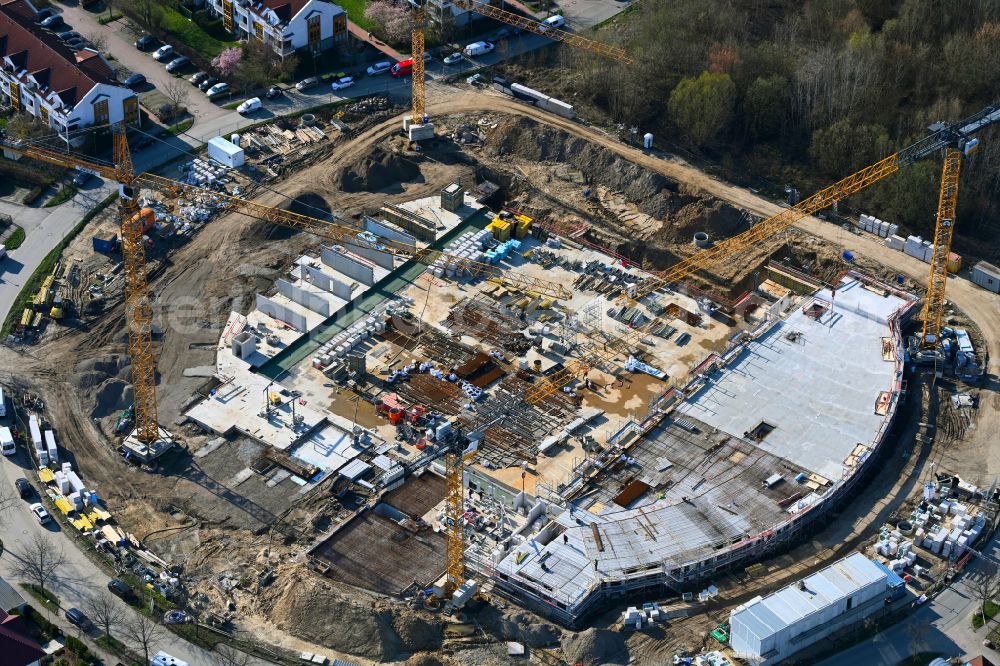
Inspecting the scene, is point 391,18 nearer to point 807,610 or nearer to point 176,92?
point 176,92

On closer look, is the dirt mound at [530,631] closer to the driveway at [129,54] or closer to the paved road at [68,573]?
the paved road at [68,573]

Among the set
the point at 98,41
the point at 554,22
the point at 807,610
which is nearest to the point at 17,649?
the point at 807,610

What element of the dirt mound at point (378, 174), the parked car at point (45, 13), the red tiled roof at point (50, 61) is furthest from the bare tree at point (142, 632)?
the parked car at point (45, 13)

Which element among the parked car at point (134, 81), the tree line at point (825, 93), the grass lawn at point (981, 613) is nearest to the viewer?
the grass lawn at point (981, 613)

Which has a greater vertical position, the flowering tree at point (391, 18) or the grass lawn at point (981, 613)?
the flowering tree at point (391, 18)

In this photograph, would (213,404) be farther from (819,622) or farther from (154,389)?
(819,622)

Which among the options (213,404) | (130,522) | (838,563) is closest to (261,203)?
(213,404)

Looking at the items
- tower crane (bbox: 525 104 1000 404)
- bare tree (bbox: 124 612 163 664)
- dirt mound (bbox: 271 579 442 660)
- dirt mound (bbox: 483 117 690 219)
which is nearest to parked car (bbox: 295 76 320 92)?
dirt mound (bbox: 483 117 690 219)
